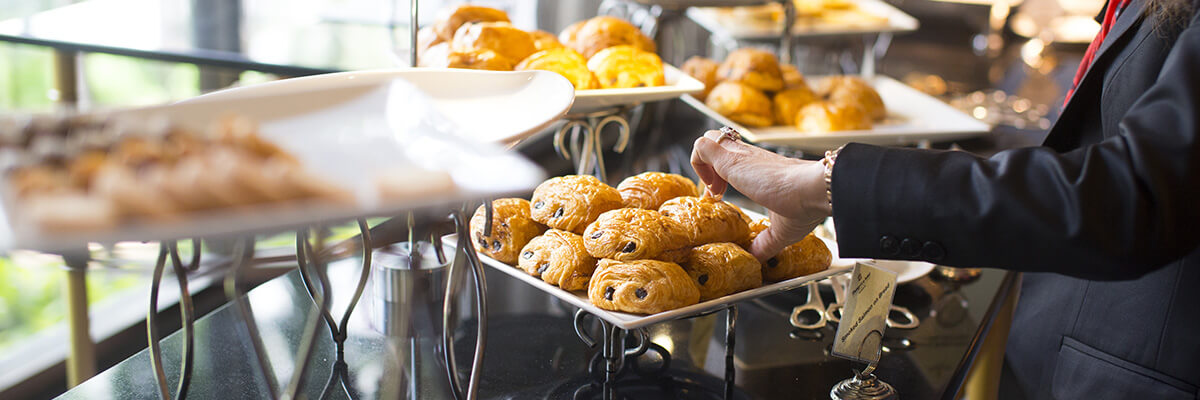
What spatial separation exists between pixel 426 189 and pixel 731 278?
21.0 inches

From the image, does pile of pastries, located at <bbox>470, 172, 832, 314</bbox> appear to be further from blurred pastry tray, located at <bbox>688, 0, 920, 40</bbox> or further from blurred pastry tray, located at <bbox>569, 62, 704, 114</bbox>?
blurred pastry tray, located at <bbox>688, 0, 920, 40</bbox>

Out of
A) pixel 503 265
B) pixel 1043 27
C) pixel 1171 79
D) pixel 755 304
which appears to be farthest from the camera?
pixel 1043 27

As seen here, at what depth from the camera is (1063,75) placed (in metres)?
3.81

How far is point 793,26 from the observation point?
9.18ft

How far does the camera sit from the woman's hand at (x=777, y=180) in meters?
0.83

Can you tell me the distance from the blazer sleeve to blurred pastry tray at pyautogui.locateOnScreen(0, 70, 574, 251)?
12.3 inches

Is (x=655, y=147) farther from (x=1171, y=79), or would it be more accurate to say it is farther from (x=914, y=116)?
(x=1171, y=79)

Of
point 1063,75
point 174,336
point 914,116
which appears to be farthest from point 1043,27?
point 174,336

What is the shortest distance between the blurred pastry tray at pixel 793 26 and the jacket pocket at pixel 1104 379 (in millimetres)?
1762

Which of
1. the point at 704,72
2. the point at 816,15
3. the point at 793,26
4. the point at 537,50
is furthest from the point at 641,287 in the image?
the point at 816,15

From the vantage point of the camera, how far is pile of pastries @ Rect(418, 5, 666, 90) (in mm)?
1411

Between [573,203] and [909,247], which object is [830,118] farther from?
[909,247]

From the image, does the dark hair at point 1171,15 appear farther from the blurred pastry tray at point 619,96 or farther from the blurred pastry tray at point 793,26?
the blurred pastry tray at point 793,26

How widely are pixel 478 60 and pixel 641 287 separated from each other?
0.66 metres
